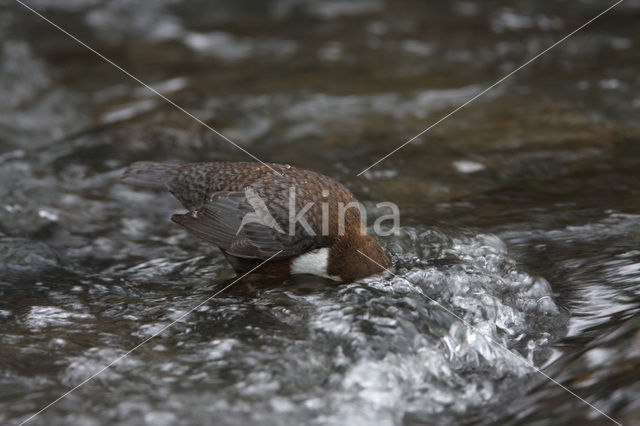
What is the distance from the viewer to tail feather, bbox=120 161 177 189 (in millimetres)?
3572

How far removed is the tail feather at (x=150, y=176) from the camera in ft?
11.7

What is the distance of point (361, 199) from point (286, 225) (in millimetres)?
1098

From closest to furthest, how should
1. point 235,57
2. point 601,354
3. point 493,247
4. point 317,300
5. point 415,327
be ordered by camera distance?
point 601,354
point 415,327
point 317,300
point 493,247
point 235,57

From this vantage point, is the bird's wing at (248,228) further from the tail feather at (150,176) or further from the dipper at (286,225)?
the tail feather at (150,176)

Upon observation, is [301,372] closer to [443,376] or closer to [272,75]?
[443,376]

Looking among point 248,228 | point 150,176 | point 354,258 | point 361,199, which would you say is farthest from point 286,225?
point 361,199

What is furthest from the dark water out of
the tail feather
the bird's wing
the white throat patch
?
the tail feather

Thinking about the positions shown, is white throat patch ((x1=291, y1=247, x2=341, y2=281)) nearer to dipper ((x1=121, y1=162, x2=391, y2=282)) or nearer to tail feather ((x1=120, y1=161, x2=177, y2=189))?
dipper ((x1=121, y1=162, x2=391, y2=282))

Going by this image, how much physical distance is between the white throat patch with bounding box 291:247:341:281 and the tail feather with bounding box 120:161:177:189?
34.0 inches

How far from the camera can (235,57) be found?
7.59 metres

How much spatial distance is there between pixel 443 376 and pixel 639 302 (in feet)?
3.07

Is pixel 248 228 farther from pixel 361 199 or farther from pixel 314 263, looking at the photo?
pixel 361 199

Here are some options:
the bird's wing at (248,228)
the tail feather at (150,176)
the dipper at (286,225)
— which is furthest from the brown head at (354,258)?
the tail feather at (150,176)

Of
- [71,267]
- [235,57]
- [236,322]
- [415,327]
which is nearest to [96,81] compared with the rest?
[235,57]
